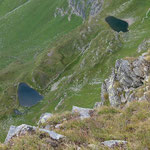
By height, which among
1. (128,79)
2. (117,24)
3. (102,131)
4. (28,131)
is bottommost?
(117,24)

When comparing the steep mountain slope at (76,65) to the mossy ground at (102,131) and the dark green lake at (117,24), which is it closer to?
the dark green lake at (117,24)

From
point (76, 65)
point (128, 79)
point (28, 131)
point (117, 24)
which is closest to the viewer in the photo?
point (28, 131)

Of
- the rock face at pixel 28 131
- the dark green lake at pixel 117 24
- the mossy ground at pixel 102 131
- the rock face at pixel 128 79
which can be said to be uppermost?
the rock face at pixel 28 131

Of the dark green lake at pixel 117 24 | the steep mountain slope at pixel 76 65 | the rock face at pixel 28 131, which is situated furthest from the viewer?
the dark green lake at pixel 117 24

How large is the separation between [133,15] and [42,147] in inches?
7012

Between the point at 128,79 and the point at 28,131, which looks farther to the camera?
the point at 128,79

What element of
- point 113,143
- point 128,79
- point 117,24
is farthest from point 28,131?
point 117,24

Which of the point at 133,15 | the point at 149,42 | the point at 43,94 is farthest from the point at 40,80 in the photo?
the point at 133,15

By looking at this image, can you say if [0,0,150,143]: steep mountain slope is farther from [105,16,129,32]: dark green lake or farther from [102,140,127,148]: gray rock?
[102,140,127,148]: gray rock

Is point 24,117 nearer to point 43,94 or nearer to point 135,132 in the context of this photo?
point 43,94

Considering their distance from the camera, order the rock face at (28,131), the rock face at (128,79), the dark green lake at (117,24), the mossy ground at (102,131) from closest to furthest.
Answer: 1. the mossy ground at (102,131)
2. the rock face at (28,131)
3. the rock face at (128,79)
4. the dark green lake at (117,24)

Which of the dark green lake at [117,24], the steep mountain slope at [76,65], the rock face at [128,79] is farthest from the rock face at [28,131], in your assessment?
the dark green lake at [117,24]

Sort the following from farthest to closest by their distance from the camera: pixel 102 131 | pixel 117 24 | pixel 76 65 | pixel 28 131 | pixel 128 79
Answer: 1. pixel 117 24
2. pixel 76 65
3. pixel 128 79
4. pixel 102 131
5. pixel 28 131

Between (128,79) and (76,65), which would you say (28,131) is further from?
(76,65)
